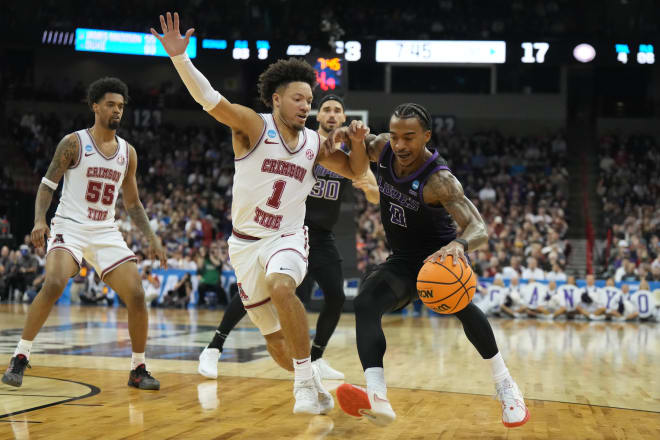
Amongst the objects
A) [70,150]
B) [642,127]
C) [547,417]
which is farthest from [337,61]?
[642,127]

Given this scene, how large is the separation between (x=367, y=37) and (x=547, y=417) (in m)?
18.3

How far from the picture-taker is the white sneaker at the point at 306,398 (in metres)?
4.92

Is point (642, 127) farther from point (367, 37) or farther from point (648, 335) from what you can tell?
point (648, 335)

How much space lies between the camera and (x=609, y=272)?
736 inches

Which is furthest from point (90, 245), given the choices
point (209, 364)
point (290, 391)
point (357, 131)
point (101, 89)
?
point (357, 131)

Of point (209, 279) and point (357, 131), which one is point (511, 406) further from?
point (209, 279)

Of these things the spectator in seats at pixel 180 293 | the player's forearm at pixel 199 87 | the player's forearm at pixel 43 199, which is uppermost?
the player's forearm at pixel 199 87

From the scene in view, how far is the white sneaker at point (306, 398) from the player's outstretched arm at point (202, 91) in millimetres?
1574

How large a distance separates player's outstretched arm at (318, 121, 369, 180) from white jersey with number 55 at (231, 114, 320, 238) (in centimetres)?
13

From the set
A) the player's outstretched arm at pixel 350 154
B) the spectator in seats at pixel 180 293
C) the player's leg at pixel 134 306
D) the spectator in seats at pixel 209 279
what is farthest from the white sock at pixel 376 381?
the spectator in seats at pixel 180 293

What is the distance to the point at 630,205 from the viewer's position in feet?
76.4

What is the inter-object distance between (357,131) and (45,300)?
271 centimetres

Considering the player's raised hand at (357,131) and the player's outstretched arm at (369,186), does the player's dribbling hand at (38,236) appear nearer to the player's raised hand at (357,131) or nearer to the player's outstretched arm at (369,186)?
the player's outstretched arm at (369,186)

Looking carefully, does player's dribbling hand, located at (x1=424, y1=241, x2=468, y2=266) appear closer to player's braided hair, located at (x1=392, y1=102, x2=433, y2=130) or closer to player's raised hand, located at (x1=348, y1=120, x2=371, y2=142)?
player's braided hair, located at (x1=392, y1=102, x2=433, y2=130)
